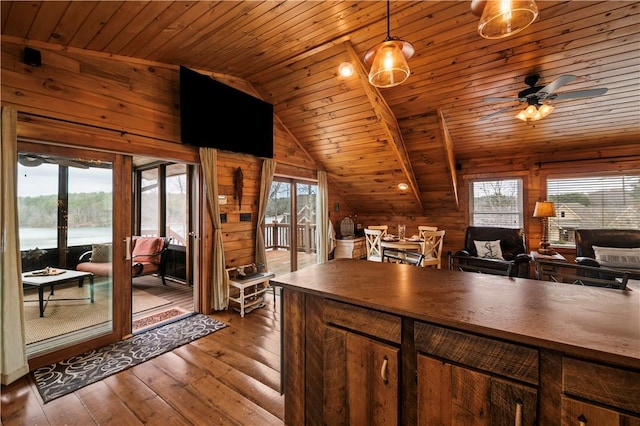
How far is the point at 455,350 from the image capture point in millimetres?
1149

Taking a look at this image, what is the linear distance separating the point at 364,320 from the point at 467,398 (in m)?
0.51

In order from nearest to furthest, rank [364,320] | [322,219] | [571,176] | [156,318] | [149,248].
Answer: [364,320] → [156,318] → [571,176] → [149,248] → [322,219]

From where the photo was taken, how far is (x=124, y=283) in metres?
2.96

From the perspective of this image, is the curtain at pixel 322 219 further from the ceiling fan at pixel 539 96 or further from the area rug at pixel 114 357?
the ceiling fan at pixel 539 96

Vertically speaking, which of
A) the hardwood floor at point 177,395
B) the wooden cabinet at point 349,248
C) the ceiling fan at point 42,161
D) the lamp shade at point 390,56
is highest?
the lamp shade at point 390,56

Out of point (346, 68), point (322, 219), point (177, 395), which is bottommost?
point (177, 395)

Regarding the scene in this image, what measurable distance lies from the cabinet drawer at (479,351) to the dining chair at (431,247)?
3.52m

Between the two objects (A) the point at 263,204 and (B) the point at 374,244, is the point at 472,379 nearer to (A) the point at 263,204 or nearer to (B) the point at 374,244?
(A) the point at 263,204

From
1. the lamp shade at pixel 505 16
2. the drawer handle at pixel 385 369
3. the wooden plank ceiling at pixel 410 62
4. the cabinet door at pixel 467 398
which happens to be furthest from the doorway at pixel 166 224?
the lamp shade at pixel 505 16

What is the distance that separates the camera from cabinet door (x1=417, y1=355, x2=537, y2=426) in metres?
1.02

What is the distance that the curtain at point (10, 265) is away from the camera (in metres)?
2.15

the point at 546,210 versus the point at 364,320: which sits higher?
the point at 546,210

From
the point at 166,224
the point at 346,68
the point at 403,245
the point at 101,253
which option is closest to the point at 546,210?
the point at 403,245

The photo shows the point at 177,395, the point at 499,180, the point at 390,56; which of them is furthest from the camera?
the point at 499,180
